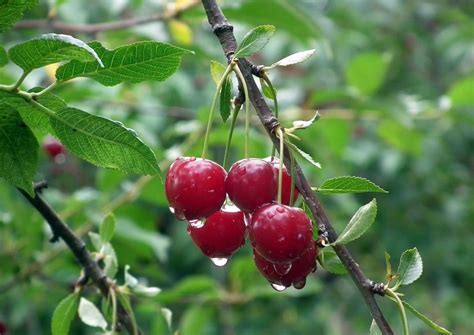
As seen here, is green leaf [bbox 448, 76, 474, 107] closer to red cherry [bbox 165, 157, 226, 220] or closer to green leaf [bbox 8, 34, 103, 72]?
red cherry [bbox 165, 157, 226, 220]

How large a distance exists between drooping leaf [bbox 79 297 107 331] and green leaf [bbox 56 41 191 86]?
34 cm

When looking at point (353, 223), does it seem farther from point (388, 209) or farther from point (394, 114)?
point (388, 209)

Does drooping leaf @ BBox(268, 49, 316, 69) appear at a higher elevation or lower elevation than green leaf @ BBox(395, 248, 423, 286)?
higher

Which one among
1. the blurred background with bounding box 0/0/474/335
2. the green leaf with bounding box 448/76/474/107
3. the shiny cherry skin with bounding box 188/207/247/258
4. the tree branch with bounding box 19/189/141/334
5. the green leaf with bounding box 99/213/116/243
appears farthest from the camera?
the green leaf with bounding box 448/76/474/107

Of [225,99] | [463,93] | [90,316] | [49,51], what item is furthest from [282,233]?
[463,93]

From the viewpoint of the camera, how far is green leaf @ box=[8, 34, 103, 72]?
0.69m

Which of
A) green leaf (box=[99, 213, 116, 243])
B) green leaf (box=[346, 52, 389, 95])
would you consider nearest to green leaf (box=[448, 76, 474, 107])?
green leaf (box=[346, 52, 389, 95])

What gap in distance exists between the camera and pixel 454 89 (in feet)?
7.24

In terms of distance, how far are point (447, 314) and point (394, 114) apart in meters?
2.00

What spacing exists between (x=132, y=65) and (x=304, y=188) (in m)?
0.21

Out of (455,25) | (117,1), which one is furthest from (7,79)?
(455,25)

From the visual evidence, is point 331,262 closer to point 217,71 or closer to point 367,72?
point 217,71

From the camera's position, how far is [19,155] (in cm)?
78

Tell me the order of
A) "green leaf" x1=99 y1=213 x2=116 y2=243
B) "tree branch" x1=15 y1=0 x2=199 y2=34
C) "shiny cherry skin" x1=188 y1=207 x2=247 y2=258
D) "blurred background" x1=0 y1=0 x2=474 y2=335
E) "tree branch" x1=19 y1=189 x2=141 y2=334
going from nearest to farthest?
"shiny cherry skin" x1=188 y1=207 x2=247 y2=258 → "tree branch" x1=19 y1=189 x2=141 y2=334 → "green leaf" x1=99 y1=213 x2=116 y2=243 → "tree branch" x1=15 y1=0 x2=199 y2=34 → "blurred background" x1=0 y1=0 x2=474 y2=335
